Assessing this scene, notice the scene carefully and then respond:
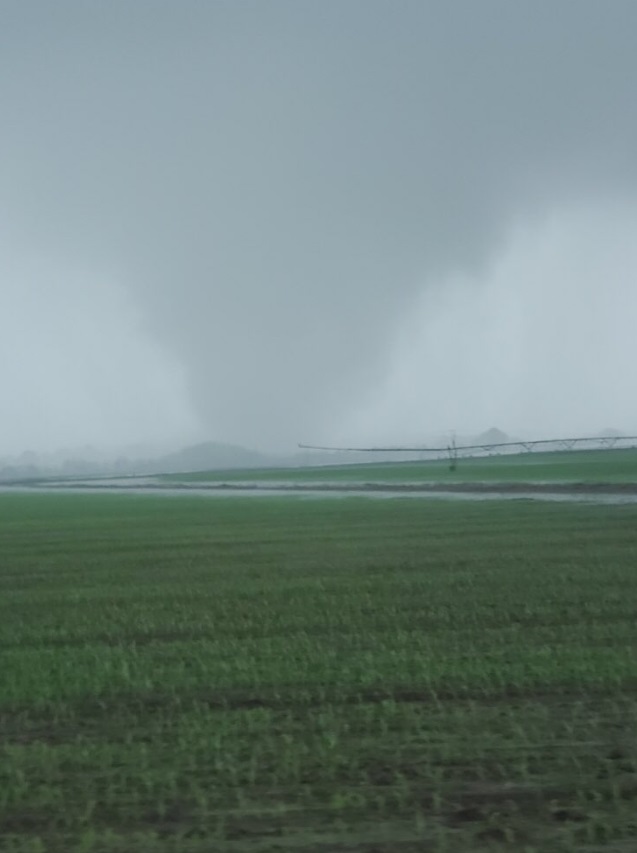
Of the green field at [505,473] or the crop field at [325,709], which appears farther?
the green field at [505,473]

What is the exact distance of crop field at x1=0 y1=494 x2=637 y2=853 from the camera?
5914mm

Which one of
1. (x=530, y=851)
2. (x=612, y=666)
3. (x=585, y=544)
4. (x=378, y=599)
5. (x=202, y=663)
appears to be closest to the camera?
(x=530, y=851)

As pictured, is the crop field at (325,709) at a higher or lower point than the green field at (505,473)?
lower

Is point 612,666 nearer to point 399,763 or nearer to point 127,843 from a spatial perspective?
point 399,763

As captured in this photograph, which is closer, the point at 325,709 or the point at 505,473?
the point at 325,709

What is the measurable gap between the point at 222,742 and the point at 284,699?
1208 millimetres

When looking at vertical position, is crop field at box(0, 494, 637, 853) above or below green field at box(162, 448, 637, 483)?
below

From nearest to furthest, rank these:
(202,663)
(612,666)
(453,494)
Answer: (612,666), (202,663), (453,494)

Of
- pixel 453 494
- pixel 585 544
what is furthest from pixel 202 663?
pixel 453 494

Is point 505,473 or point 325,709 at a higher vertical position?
point 505,473

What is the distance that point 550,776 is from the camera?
651 cm

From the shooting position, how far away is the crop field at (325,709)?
591cm

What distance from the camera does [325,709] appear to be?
320 inches

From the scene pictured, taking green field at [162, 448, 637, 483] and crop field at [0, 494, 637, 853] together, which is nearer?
crop field at [0, 494, 637, 853]
